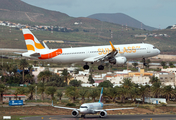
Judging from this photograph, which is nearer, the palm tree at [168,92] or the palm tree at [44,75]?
the palm tree at [168,92]

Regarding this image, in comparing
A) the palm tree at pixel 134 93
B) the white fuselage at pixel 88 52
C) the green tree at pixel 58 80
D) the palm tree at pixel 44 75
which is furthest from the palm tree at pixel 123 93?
the white fuselage at pixel 88 52

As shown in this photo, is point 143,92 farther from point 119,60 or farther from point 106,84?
point 119,60

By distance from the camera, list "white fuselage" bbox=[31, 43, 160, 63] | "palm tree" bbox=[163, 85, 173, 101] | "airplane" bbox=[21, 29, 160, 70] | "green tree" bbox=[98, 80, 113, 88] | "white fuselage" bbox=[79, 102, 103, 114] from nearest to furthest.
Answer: "white fuselage" bbox=[79, 102, 103, 114] → "airplane" bbox=[21, 29, 160, 70] → "white fuselage" bbox=[31, 43, 160, 63] → "palm tree" bbox=[163, 85, 173, 101] → "green tree" bbox=[98, 80, 113, 88]

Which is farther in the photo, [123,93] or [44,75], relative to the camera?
[44,75]

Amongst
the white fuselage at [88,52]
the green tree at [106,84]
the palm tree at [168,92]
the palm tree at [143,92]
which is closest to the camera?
the white fuselage at [88,52]

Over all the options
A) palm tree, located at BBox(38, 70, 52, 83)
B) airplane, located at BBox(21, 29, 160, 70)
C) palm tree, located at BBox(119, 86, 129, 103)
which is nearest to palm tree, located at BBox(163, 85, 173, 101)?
palm tree, located at BBox(119, 86, 129, 103)

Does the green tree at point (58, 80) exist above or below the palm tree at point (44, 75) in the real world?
below

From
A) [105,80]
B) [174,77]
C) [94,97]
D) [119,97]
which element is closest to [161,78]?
[174,77]

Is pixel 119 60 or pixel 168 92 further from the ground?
pixel 119 60

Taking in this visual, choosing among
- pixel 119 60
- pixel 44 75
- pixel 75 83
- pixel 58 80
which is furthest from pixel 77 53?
pixel 75 83

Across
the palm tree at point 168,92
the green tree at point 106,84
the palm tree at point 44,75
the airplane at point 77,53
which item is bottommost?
the palm tree at point 168,92

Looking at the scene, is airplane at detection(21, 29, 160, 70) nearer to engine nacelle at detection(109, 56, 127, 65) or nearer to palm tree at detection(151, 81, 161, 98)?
engine nacelle at detection(109, 56, 127, 65)

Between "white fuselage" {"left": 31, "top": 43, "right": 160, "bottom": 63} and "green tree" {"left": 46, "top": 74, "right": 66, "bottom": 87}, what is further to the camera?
"green tree" {"left": 46, "top": 74, "right": 66, "bottom": 87}

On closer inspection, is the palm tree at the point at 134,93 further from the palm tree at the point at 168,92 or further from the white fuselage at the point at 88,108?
the white fuselage at the point at 88,108
